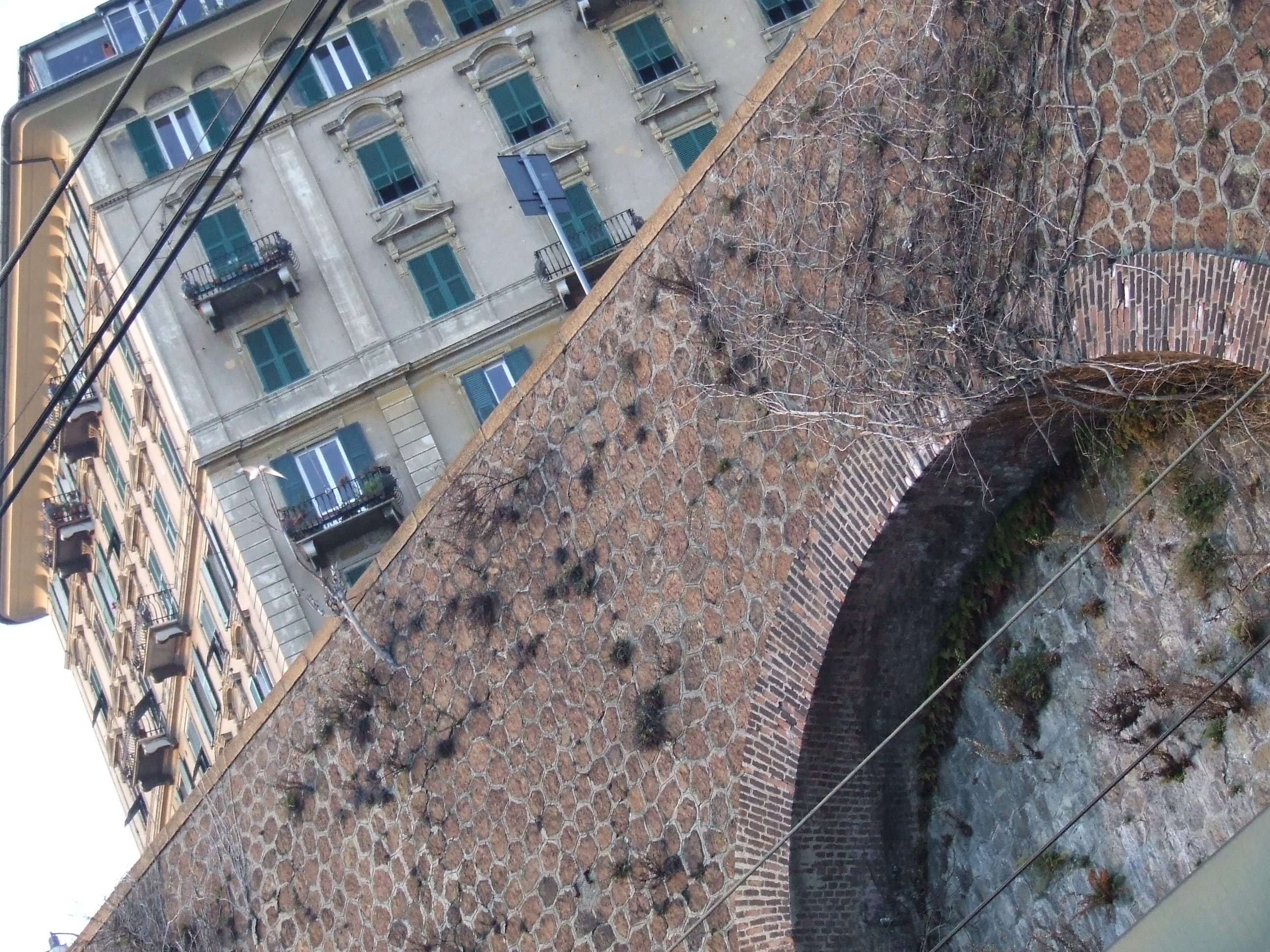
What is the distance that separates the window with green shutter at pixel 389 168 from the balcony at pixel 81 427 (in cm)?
844

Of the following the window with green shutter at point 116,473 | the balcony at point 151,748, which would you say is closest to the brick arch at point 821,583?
the window with green shutter at point 116,473

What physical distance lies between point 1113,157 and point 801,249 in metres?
2.45

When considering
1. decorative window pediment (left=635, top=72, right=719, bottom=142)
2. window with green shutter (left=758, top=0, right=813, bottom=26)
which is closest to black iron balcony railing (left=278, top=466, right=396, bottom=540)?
decorative window pediment (left=635, top=72, right=719, bottom=142)

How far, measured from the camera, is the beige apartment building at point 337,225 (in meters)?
28.9

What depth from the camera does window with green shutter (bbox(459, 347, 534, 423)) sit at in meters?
29.0

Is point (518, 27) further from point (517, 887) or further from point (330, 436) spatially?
point (517, 887)

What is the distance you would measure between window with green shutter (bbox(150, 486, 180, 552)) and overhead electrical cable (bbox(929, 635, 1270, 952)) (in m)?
24.3

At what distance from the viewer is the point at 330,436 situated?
29.0 metres

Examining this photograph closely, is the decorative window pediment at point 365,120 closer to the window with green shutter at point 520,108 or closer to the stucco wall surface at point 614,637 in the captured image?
the window with green shutter at point 520,108

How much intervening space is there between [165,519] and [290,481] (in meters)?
4.87

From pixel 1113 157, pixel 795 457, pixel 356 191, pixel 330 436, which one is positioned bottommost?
pixel 795 457

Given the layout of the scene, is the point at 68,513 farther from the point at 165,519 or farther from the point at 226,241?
the point at 226,241

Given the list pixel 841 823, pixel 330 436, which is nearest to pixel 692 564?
pixel 841 823

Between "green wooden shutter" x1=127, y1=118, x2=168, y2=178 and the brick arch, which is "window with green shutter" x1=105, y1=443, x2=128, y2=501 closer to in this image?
"green wooden shutter" x1=127, y1=118, x2=168, y2=178
